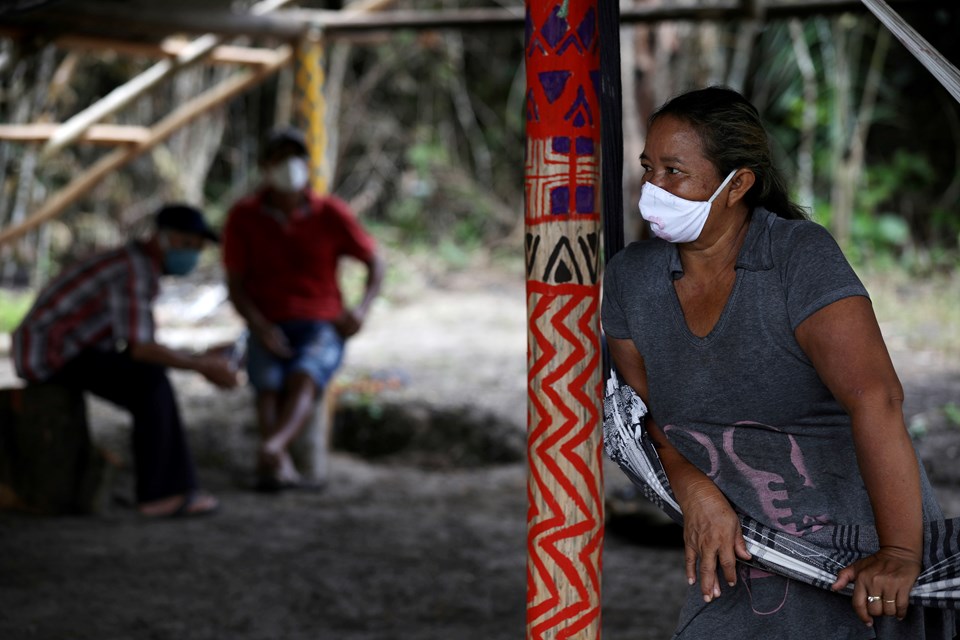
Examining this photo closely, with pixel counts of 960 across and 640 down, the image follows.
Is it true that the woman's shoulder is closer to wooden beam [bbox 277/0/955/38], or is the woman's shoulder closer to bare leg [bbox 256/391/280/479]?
wooden beam [bbox 277/0/955/38]

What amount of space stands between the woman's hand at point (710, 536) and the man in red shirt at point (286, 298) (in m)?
3.77

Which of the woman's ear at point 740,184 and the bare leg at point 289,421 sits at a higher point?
the woman's ear at point 740,184

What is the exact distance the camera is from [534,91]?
2338 mm

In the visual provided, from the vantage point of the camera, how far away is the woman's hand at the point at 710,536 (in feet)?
6.84

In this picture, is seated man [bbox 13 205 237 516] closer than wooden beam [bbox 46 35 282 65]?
Yes

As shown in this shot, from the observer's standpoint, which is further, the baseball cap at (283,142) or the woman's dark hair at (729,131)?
the baseball cap at (283,142)

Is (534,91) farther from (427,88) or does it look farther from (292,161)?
(427,88)

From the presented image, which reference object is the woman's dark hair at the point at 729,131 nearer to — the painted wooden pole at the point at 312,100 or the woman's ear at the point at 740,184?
the woman's ear at the point at 740,184

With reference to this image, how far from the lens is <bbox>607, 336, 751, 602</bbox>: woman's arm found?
208 centimetres

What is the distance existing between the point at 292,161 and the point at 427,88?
294 inches

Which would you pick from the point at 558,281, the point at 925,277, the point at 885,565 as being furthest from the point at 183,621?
the point at 925,277

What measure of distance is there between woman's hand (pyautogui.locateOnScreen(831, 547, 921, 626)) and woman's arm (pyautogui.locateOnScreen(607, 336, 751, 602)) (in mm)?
215

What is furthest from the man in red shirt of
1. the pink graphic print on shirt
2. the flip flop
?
the pink graphic print on shirt

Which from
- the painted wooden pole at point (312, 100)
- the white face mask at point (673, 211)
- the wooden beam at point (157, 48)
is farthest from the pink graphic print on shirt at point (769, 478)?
the wooden beam at point (157, 48)
